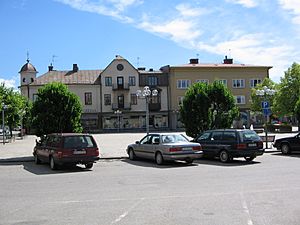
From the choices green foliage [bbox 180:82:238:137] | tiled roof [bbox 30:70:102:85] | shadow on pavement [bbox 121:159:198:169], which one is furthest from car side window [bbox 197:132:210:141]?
tiled roof [bbox 30:70:102:85]

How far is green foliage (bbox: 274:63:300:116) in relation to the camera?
51281 millimetres

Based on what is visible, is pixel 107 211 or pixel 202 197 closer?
pixel 107 211

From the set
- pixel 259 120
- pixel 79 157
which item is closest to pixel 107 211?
pixel 79 157

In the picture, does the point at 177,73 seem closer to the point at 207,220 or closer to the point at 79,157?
the point at 79,157

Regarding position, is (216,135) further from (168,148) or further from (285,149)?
(285,149)

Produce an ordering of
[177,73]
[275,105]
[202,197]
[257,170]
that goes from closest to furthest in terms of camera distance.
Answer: [202,197] → [257,170] → [275,105] → [177,73]

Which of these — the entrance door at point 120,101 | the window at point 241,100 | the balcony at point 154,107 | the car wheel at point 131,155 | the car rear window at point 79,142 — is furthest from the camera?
the window at point 241,100

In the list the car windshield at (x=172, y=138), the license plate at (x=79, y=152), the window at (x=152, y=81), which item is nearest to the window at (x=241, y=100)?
the window at (x=152, y=81)

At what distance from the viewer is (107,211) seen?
8.05 m

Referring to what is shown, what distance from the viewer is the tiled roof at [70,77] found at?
67.4 metres

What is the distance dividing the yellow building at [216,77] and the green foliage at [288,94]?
54.5 ft

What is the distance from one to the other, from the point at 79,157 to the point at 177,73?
179 feet

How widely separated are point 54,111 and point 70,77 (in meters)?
48.0

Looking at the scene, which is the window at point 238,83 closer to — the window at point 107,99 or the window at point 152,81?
the window at point 152,81
